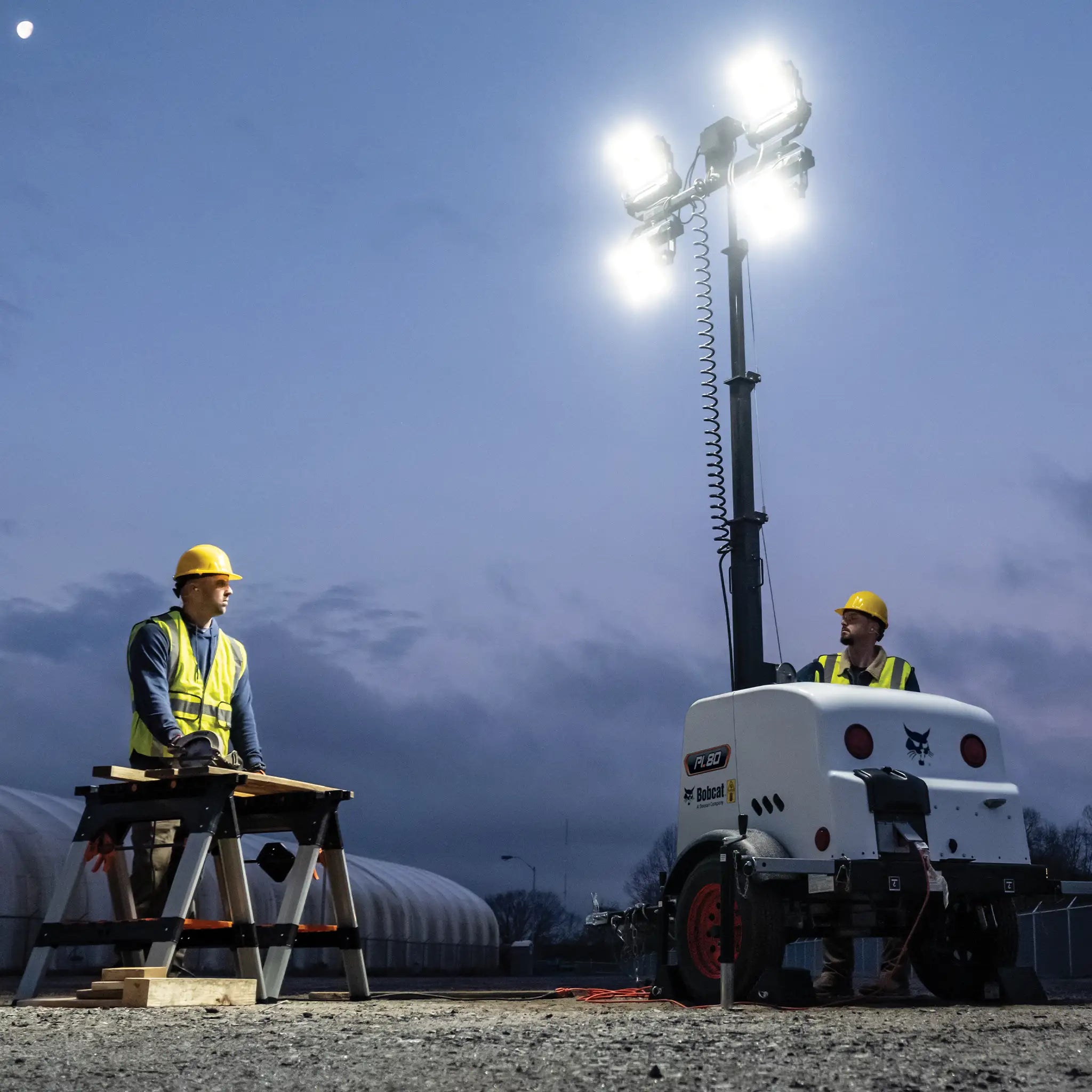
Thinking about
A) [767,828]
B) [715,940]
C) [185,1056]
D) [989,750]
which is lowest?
[185,1056]

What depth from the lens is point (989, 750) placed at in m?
8.23

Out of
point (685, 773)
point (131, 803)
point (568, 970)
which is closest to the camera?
point (131, 803)

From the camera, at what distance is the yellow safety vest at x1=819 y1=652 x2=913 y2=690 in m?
9.11

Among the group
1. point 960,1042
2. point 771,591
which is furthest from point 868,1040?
point 771,591

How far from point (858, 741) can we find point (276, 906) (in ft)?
79.9

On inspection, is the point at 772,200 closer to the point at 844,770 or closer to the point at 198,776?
the point at 844,770

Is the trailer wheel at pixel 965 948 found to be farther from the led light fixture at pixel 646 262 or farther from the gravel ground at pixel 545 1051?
the led light fixture at pixel 646 262

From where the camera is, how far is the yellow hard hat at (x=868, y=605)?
966 centimetres

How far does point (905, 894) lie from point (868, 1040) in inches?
106

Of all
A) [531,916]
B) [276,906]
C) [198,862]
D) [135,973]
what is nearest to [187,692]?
[198,862]

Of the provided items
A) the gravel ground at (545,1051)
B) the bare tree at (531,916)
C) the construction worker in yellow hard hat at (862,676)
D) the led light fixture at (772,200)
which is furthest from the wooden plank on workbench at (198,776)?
the bare tree at (531,916)

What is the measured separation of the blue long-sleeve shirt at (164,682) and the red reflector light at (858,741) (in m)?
3.57

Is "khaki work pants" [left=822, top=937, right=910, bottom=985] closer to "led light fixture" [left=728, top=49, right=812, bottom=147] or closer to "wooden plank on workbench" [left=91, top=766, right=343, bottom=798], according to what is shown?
"wooden plank on workbench" [left=91, top=766, right=343, bottom=798]

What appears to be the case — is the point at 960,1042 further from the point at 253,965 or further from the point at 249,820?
the point at 249,820
